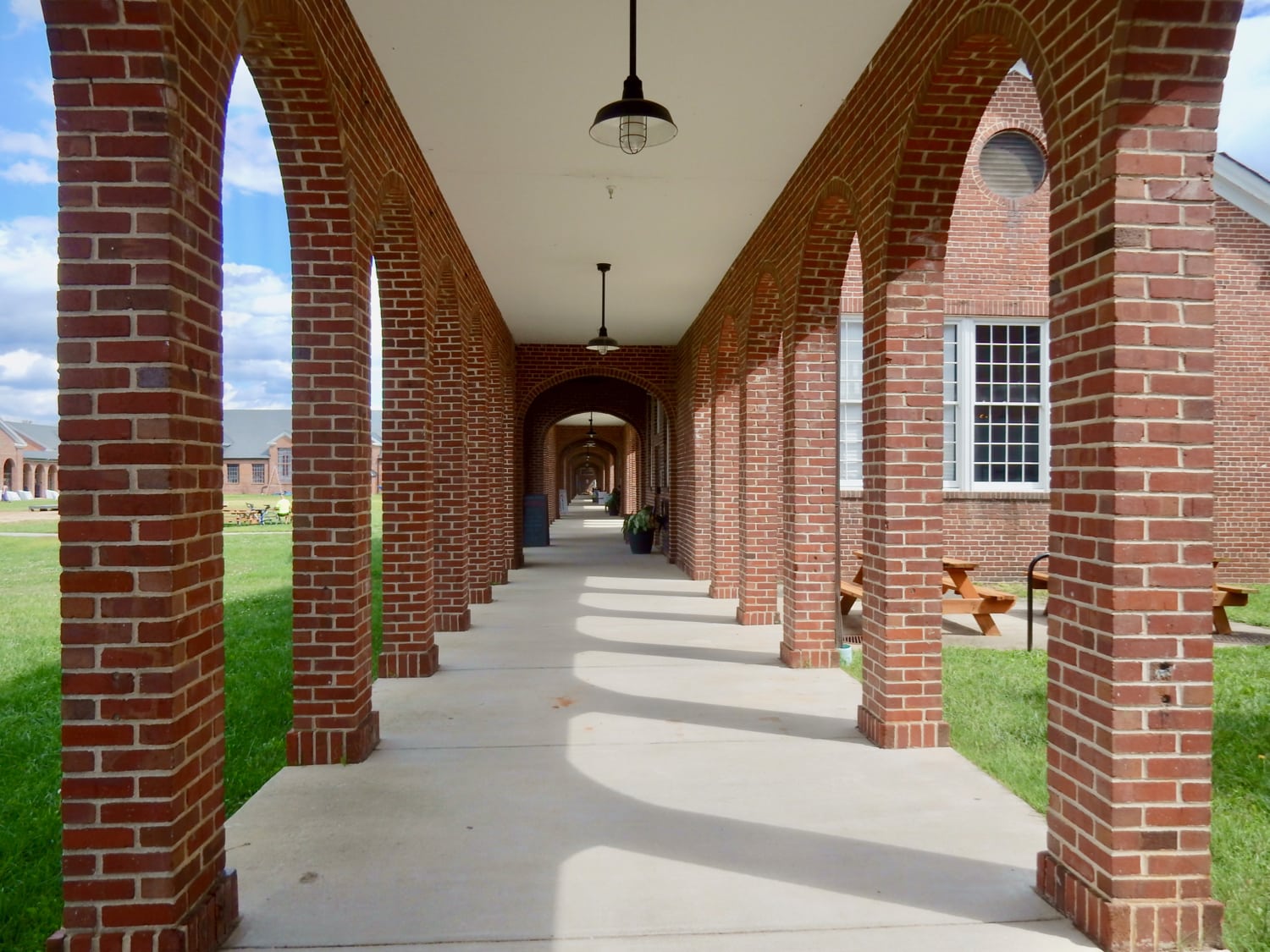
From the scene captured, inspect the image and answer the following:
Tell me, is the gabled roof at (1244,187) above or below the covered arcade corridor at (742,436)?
above

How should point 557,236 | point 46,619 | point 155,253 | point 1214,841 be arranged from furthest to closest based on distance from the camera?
point 46,619 < point 557,236 < point 1214,841 < point 155,253

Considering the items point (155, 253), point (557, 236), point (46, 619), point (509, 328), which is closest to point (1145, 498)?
point (155, 253)

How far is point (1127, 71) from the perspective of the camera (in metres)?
2.64

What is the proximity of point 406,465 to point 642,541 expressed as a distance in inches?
408

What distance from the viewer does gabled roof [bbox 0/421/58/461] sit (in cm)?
7031

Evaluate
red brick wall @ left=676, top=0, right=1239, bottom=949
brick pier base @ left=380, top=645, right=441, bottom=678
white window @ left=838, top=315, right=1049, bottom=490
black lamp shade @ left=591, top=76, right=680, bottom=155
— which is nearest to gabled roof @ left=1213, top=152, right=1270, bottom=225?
white window @ left=838, top=315, right=1049, bottom=490

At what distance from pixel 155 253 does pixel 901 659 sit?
12.8 feet

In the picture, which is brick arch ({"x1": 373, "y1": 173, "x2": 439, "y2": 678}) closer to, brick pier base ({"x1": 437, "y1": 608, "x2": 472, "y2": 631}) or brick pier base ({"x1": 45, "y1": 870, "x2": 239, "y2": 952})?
brick pier base ({"x1": 437, "y1": 608, "x2": 472, "y2": 631})

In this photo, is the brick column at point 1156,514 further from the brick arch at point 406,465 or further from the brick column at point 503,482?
the brick column at point 503,482

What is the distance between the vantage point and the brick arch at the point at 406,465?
616cm

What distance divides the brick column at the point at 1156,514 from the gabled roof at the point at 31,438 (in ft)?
260

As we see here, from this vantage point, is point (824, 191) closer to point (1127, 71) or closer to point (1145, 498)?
point (1127, 71)

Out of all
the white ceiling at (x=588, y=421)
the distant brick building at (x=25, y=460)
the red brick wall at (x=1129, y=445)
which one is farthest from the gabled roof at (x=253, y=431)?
the red brick wall at (x=1129, y=445)

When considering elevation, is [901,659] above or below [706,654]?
above
